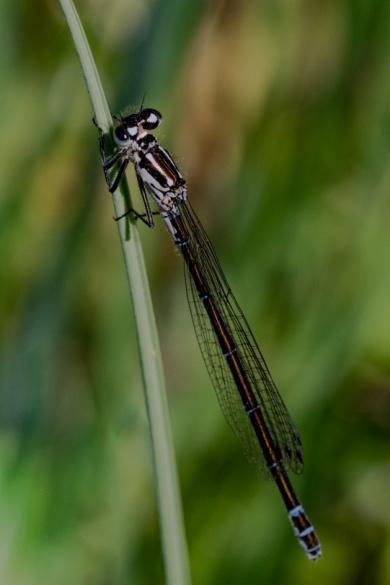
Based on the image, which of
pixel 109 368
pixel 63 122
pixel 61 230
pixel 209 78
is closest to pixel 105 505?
pixel 109 368

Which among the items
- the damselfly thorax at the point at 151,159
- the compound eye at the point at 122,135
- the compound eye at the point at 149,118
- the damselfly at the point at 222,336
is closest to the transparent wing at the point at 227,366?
the damselfly at the point at 222,336

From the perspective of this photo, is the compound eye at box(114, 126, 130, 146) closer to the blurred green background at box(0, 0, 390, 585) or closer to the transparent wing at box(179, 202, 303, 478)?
the blurred green background at box(0, 0, 390, 585)

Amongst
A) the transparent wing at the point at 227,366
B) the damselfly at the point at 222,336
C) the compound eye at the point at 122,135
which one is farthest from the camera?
the transparent wing at the point at 227,366

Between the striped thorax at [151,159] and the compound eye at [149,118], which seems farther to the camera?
the compound eye at [149,118]

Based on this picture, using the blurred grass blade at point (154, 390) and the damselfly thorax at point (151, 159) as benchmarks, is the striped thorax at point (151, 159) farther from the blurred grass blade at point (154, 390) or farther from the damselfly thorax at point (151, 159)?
the blurred grass blade at point (154, 390)

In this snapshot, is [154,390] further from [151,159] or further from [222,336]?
[222,336]

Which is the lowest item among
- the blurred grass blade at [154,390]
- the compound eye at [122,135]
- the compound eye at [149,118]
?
the blurred grass blade at [154,390]

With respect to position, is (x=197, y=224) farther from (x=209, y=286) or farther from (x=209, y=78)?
(x=209, y=78)
